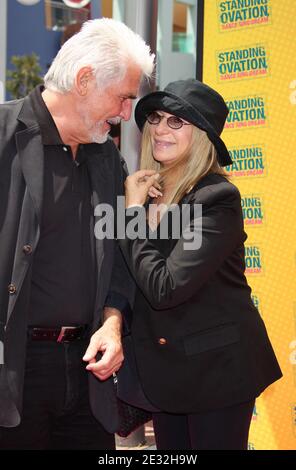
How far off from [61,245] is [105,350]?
1.30 feet

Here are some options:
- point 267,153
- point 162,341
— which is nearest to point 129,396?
point 162,341

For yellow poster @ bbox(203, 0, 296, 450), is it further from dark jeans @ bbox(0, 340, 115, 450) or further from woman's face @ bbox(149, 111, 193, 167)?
dark jeans @ bbox(0, 340, 115, 450)

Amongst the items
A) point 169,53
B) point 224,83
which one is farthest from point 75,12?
point 224,83

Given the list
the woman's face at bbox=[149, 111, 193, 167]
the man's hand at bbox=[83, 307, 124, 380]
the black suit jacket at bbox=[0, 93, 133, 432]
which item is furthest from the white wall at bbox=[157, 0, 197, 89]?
the man's hand at bbox=[83, 307, 124, 380]

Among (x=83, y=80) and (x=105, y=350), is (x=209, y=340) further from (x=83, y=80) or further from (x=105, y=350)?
(x=83, y=80)

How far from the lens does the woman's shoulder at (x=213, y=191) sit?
103 inches

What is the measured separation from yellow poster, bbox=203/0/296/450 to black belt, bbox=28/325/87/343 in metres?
2.00

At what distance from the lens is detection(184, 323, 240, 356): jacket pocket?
263 cm

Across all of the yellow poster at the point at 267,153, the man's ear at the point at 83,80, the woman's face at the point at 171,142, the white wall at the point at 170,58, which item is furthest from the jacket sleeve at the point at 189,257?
the white wall at the point at 170,58

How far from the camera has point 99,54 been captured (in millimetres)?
2551

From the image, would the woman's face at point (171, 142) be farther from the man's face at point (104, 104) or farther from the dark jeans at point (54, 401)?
the dark jeans at point (54, 401)

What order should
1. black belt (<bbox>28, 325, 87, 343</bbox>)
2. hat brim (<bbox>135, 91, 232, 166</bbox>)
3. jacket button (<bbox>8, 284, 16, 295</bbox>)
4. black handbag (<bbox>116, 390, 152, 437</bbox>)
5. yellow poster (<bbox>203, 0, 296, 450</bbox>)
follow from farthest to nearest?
yellow poster (<bbox>203, 0, 296, 450</bbox>), black handbag (<bbox>116, 390, 152, 437</bbox>), hat brim (<bbox>135, 91, 232, 166</bbox>), black belt (<bbox>28, 325, 87, 343</bbox>), jacket button (<bbox>8, 284, 16, 295</bbox>)

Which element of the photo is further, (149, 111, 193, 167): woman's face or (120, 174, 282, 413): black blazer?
(149, 111, 193, 167): woman's face
